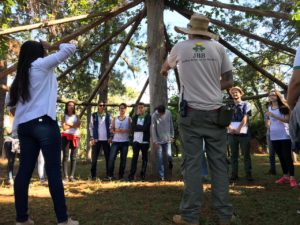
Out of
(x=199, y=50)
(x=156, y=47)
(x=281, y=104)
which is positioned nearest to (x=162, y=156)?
(x=156, y=47)

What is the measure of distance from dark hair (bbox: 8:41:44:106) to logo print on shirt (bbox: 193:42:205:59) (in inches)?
62.4

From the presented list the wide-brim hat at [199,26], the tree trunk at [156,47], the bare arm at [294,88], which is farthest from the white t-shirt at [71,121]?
the bare arm at [294,88]

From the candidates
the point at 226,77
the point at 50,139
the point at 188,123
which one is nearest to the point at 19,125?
the point at 50,139

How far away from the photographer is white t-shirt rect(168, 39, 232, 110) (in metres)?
4.00

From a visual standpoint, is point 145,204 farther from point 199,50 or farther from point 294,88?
point 294,88

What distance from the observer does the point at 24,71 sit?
3.75 meters

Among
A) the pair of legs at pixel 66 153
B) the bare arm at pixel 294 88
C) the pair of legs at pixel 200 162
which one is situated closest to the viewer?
the bare arm at pixel 294 88

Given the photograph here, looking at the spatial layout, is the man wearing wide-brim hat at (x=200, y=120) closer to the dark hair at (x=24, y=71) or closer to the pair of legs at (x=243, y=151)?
the dark hair at (x=24, y=71)

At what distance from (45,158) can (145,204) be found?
1876 mm

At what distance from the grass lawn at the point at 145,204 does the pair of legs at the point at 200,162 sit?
0.25 metres

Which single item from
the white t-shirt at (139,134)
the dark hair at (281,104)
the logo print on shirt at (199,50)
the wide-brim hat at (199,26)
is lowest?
the white t-shirt at (139,134)

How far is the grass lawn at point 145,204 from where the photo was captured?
4199 millimetres

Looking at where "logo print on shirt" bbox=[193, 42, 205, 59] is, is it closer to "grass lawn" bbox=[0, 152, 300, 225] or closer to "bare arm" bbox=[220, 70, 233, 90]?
"bare arm" bbox=[220, 70, 233, 90]

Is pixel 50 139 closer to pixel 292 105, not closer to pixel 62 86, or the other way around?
pixel 292 105
